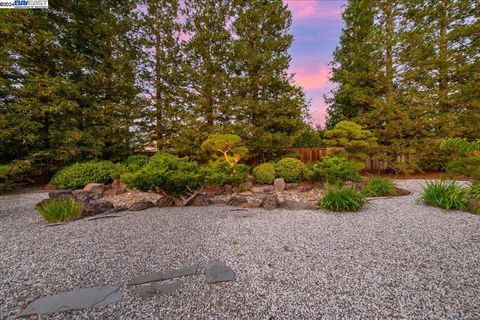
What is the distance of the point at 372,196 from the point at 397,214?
1.42 metres

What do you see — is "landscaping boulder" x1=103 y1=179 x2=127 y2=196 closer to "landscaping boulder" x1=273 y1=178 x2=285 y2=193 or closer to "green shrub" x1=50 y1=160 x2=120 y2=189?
"green shrub" x1=50 y1=160 x2=120 y2=189

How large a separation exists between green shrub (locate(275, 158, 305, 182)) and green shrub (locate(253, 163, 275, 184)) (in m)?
0.20

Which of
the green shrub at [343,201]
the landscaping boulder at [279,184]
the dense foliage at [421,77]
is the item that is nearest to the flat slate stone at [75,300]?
the green shrub at [343,201]

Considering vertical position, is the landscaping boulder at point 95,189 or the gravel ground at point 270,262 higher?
the landscaping boulder at point 95,189

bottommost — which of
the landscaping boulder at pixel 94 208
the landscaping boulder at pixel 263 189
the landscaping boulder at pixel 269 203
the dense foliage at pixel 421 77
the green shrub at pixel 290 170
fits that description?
the landscaping boulder at pixel 263 189

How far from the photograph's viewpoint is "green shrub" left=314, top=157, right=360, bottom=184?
15.8 ft

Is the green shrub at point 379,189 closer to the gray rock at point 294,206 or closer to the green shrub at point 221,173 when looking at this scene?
the gray rock at point 294,206

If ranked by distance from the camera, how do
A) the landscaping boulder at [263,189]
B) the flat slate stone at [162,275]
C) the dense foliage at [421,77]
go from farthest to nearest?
the dense foliage at [421,77] < the landscaping boulder at [263,189] < the flat slate stone at [162,275]

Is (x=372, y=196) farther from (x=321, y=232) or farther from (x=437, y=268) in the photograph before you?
(x=437, y=268)

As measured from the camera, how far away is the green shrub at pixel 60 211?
121 inches

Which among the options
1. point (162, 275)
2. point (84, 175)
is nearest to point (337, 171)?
point (162, 275)

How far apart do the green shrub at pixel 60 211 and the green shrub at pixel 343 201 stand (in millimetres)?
4411

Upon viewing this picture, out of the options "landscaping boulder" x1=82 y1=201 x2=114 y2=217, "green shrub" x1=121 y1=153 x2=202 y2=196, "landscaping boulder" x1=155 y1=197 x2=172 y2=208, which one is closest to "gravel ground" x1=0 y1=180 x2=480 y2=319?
"landscaping boulder" x1=82 y1=201 x2=114 y2=217

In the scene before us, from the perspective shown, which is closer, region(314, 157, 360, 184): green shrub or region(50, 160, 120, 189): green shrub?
region(314, 157, 360, 184): green shrub
